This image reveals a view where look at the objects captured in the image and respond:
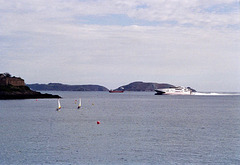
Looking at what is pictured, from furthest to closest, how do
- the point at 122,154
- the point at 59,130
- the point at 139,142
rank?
1. the point at 59,130
2. the point at 139,142
3. the point at 122,154

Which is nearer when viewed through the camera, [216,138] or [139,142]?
[139,142]

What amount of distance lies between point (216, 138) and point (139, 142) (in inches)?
364

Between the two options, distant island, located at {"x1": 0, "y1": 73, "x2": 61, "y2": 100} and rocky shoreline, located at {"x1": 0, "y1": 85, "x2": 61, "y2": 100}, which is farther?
distant island, located at {"x1": 0, "y1": 73, "x2": 61, "y2": 100}

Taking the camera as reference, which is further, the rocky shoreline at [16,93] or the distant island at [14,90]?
the distant island at [14,90]

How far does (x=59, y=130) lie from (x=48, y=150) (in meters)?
13.5

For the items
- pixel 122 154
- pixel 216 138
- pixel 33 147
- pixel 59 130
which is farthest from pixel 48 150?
pixel 216 138

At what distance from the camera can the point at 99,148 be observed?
32.0m

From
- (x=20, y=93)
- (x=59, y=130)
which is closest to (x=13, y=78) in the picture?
(x=20, y=93)

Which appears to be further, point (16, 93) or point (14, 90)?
point (14, 90)

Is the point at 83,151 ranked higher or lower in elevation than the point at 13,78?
lower

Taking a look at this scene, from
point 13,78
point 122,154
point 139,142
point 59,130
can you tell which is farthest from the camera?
point 13,78

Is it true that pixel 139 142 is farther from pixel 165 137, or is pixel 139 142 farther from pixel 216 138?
pixel 216 138

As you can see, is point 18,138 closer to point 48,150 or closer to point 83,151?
point 48,150

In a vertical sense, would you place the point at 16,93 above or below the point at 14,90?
below
